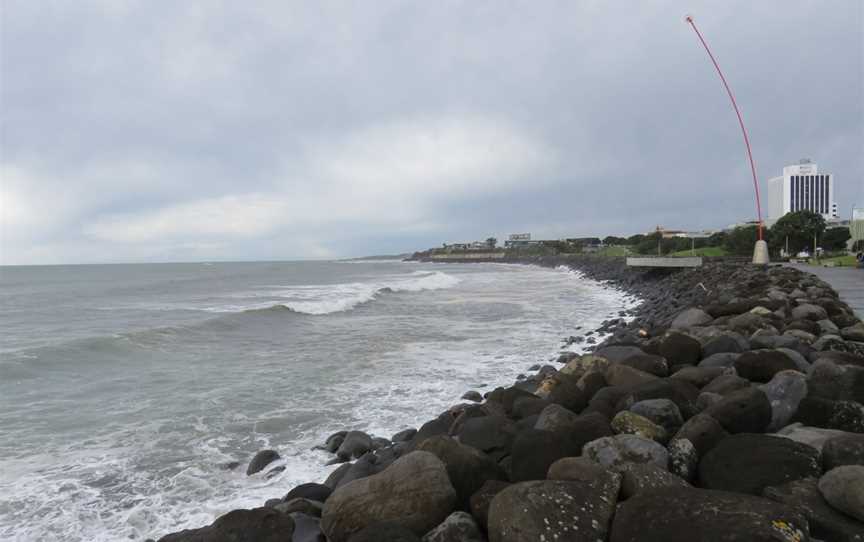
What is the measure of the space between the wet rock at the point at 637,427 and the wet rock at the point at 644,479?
71cm

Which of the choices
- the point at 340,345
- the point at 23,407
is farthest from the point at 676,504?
the point at 340,345

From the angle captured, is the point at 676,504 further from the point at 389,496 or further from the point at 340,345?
the point at 340,345

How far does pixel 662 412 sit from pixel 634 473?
124 cm

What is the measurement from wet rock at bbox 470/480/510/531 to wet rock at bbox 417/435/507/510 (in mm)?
213

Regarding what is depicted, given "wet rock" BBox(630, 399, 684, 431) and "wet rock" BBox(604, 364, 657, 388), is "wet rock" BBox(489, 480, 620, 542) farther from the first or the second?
"wet rock" BBox(604, 364, 657, 388)

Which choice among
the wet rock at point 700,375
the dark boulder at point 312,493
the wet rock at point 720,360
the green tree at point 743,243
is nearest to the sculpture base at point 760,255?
the wet rock at point 720,360

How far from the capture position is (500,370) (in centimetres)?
1039

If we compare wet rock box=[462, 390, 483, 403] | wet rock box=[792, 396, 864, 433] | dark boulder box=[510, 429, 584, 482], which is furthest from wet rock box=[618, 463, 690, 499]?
wet rock box=[462, 390, 483, 403]

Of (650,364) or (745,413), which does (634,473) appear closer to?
(745,413)

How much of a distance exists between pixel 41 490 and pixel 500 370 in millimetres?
7658

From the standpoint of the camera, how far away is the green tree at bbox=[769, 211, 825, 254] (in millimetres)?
49750

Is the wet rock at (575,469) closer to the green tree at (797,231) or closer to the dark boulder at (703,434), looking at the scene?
the dark boulder at (703,434)

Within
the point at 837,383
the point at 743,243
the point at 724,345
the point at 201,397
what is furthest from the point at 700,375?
the point at 743,243

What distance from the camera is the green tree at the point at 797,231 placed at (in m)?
49.8
